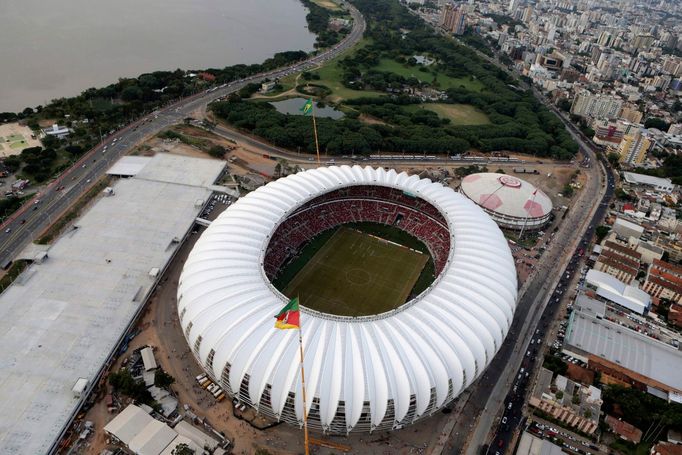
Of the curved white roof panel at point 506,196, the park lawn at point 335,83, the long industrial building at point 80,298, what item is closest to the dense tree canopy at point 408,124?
the park lawn at point 335,83

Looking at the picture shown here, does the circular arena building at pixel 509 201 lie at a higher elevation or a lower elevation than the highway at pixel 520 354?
higher

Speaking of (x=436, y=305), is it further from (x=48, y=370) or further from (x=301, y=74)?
(x=301, y=74)

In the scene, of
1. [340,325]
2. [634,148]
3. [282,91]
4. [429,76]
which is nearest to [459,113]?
[429,76]

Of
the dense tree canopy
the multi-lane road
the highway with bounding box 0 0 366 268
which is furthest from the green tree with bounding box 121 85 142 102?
the dense tree canopy

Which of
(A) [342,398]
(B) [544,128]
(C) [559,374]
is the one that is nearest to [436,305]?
(A) [342,398]

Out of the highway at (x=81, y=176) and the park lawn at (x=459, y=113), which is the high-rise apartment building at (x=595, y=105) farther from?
the highway at (x=81, y=176)

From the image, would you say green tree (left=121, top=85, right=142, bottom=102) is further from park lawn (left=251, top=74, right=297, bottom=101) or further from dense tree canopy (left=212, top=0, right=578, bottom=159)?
park lawn (left=251, top=74, right=297, bottom=101)

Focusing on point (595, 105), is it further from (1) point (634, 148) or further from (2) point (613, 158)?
(2) point (613, 158)
